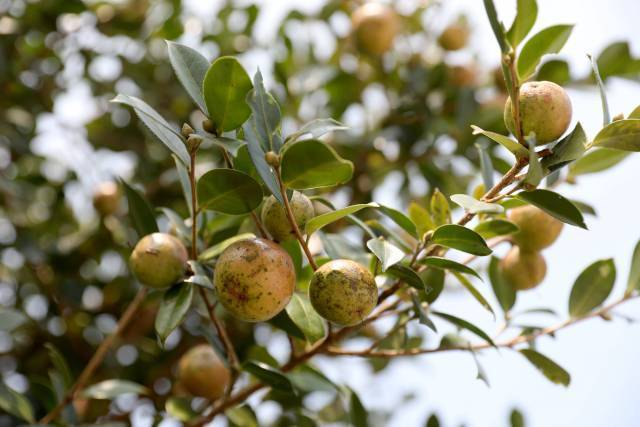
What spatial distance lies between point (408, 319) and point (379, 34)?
128cm

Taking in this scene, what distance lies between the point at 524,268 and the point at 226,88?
688mm

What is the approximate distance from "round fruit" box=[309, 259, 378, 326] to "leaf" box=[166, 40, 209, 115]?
282 millimetres

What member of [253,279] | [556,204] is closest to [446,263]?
[556,204]

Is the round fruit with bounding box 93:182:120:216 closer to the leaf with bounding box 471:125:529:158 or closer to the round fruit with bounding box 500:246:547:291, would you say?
the round fruit with bounding box 500:246:547:291

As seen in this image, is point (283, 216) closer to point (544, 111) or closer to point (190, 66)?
point (190, 66)

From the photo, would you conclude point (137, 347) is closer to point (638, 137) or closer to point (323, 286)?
point (323, 286)

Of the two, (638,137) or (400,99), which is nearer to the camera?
(638,137)

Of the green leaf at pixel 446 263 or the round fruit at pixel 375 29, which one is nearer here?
the green leaf at pixel 446 263

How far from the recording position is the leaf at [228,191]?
87 centimetres

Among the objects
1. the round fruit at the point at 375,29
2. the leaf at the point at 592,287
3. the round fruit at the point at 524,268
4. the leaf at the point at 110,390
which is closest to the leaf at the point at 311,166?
the round fruit at the point at 524,268

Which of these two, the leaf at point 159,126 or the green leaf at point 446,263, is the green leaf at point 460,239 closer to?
the green leaf at point 446,263

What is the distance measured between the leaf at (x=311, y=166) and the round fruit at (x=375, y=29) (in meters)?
1.46

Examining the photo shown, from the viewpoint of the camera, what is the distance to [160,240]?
1.04 meters

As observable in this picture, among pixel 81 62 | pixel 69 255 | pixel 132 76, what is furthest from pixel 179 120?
pixel 69 255
